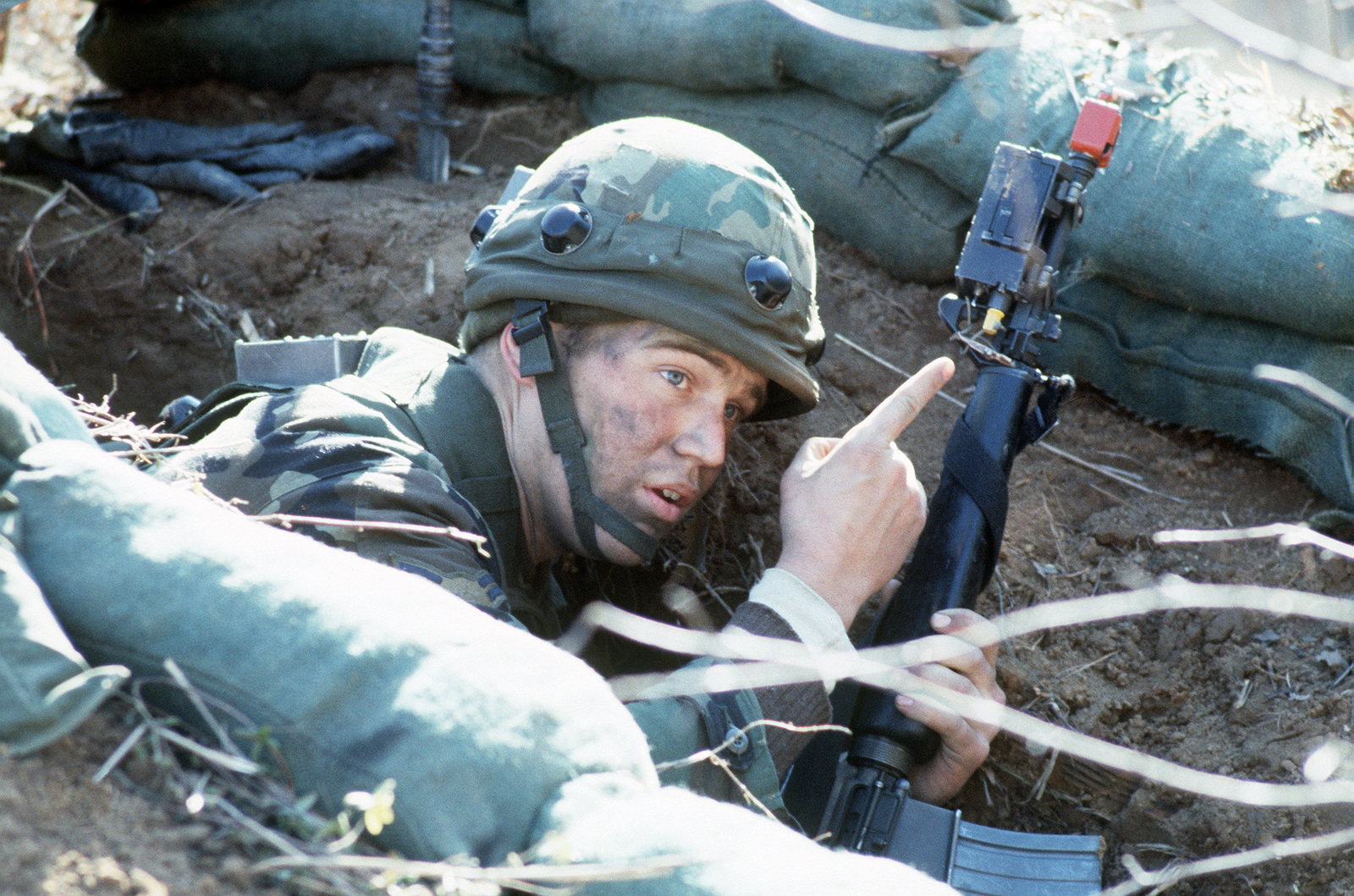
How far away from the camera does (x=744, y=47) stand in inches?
132

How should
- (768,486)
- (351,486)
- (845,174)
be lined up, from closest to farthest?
(351,486) < (768,486) < (845,174)

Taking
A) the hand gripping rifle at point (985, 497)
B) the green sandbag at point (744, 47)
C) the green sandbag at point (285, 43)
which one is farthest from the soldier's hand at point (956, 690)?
the green sandbag at point (285, 43)

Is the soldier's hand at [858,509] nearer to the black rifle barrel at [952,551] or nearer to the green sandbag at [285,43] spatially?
the black rifle barrel at [952,551]

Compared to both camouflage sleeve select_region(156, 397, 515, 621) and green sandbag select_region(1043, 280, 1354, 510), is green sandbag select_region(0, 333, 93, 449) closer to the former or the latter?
camouflage sleeve select_region(156, 397, 515, 621)

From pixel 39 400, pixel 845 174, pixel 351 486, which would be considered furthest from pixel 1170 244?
pixel 39 400

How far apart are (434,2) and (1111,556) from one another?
9.07ft

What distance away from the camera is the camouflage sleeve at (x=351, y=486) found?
71.4 inches

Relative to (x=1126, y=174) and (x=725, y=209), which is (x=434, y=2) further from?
(x=1126, y=174)

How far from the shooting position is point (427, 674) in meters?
1.15

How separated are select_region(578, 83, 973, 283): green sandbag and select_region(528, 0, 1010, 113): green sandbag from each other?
0.19 ft

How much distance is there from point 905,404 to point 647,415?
20.3 inches

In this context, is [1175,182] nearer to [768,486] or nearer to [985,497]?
[985,497]

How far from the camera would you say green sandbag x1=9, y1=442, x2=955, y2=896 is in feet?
3.60

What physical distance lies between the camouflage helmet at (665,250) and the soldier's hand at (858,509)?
0.75 feet
